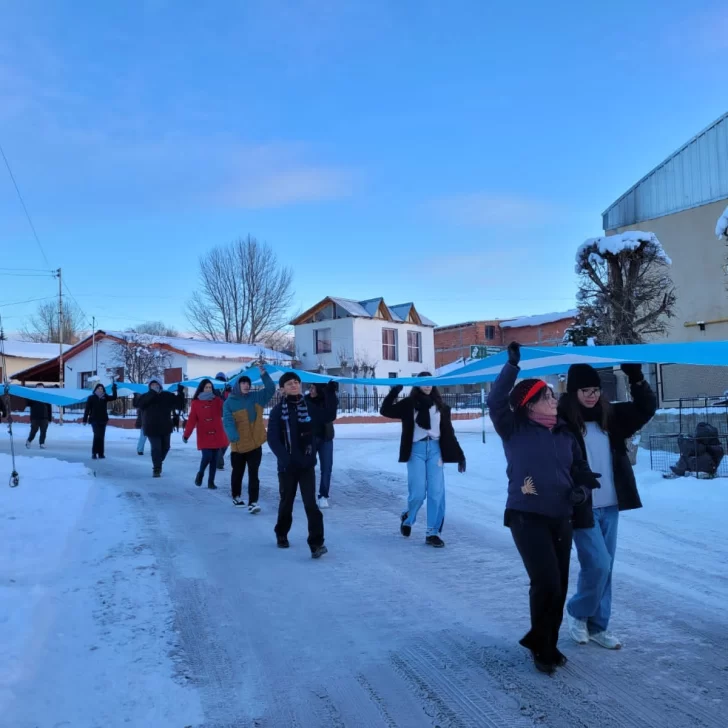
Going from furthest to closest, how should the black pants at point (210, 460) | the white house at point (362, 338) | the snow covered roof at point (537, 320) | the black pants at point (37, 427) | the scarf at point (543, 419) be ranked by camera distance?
the snow covered roof at point (537, 320) → the white house at point (362, 338) → the black pants at point (37, 427) → the black pants at point (210, 460) → the scarf at point (543, 419)

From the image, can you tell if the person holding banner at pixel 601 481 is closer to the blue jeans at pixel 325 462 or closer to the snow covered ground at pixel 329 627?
the snow covered ground at pixel 329 627

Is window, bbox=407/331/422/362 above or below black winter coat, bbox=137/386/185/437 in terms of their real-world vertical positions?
above

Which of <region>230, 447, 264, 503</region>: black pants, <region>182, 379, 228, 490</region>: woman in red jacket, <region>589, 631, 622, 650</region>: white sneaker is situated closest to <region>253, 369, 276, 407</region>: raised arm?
<region>230, 447, 264, 503</region>: black pants

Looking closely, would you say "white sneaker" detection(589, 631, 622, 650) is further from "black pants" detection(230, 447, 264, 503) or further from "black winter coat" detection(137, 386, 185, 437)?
"black winter coat" detection(137, 386, 185, 437)

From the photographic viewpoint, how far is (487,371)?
30.0 ft

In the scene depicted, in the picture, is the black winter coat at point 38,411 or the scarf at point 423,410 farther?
the black winter coat at point 38,411

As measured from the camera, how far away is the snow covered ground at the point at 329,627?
3502mm

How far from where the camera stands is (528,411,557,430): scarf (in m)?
4.04

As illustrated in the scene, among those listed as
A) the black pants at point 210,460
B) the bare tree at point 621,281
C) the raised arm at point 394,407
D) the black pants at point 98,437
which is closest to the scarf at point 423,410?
the raised arm at point 394,407

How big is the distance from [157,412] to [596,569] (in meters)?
10.3

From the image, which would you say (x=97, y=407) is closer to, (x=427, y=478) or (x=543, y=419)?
(x=427, y=478)

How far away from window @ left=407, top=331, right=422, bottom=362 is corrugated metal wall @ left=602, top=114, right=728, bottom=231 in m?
22.2

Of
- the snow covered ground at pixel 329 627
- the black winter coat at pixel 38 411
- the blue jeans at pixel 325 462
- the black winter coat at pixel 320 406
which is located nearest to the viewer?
the snow covered ground at pixel 329 627

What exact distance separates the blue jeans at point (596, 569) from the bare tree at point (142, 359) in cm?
3360
